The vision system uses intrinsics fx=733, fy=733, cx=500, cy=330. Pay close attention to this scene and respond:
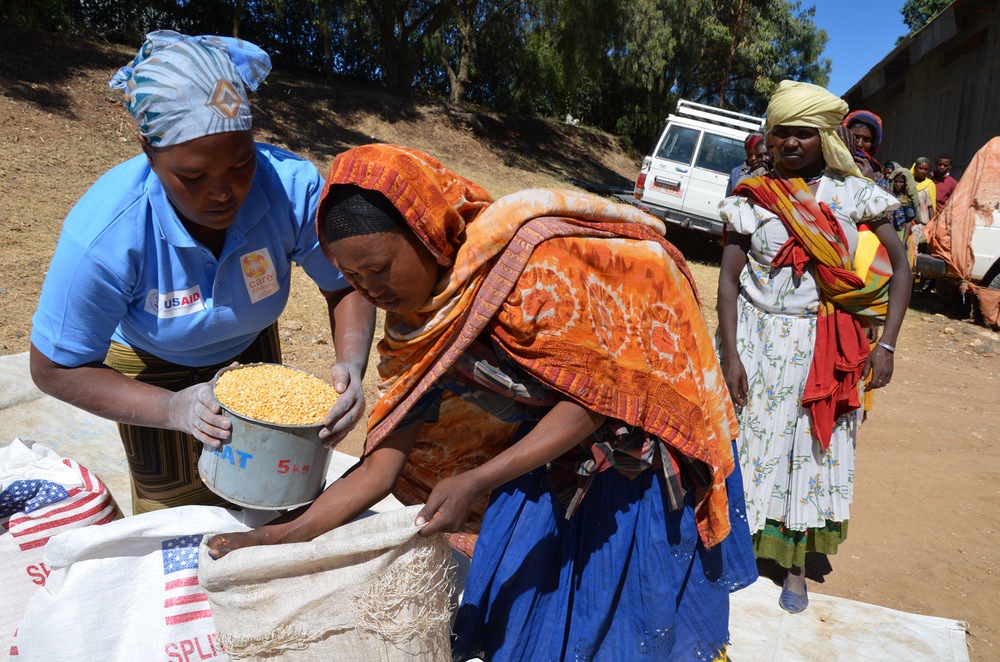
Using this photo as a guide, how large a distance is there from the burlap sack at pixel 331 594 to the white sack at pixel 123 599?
26 centimetres

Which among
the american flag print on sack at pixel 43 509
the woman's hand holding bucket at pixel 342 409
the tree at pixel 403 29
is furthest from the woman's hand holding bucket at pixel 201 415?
the tree at pixel 403 29

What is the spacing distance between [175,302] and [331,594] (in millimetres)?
897

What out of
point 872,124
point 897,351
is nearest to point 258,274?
point 872,124

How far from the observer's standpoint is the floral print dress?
2.93 metres

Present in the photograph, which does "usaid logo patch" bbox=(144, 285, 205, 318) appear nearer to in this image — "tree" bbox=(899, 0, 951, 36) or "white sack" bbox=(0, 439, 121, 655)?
"white sack" bbox=(0, 439, 121, 655)

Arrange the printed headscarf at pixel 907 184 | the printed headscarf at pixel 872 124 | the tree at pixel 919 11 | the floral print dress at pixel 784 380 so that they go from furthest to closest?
1. the tree at pixel 919 11
2. the printed headscarf at pixel 907 184
3. the printed headscarf at pixel 872 124
4. the floral print dress at pixel 784 380

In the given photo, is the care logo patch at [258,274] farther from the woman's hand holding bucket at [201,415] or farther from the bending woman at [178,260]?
the woman's hand holding bucket at [201,415]

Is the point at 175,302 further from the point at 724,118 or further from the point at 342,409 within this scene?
the point at 724,118

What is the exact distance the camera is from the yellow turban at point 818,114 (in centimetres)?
278

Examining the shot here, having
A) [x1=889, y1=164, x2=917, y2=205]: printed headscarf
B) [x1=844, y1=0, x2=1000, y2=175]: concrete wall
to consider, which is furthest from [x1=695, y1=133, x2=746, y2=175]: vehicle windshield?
[x1=844, y1=0, x2=1000, y2=175]: concrete wall

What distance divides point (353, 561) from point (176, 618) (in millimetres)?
557

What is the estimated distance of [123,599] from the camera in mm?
1729

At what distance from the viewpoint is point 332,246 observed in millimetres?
1485

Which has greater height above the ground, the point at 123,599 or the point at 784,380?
the point at 784,380
